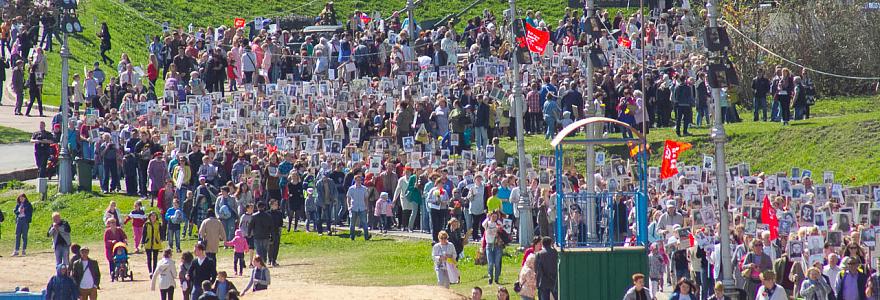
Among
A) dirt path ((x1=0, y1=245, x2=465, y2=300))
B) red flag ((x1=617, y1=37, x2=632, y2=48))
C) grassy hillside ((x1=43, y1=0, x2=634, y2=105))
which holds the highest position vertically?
grassy hillside ((x1=43, y1=0, x2=634, y2=105))

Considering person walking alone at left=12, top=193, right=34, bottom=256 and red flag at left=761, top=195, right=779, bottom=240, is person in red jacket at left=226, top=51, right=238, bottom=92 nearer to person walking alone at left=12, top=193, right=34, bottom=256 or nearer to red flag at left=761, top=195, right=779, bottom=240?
person walking alone at left=12, top=193, right=34, bottom=256

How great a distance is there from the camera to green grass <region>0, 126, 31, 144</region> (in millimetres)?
52094

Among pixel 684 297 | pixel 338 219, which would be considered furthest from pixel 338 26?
pixel 684 297

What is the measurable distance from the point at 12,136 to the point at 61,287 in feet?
77.0

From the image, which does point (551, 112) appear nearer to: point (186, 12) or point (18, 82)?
point (18, 82)

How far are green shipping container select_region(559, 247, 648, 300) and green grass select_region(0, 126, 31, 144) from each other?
89.6 feet

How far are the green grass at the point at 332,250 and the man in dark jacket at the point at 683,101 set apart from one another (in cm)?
920

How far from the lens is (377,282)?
33500mm

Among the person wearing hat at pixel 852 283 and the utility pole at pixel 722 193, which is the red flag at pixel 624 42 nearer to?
the utility pole at pixel 722 193

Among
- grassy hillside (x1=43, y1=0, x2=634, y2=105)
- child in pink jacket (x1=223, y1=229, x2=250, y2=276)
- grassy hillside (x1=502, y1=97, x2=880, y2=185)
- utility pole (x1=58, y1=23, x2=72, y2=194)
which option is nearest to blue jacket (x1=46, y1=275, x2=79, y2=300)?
child in pink jacket (x1=223, y1=229, x2=250, y2=276)

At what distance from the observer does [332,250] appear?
38094 millimetres

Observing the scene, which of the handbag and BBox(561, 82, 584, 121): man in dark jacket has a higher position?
BBox(561, 82, 584, 121): man in dark jacket

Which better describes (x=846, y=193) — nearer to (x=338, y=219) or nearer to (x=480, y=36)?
(x=338, y=219)

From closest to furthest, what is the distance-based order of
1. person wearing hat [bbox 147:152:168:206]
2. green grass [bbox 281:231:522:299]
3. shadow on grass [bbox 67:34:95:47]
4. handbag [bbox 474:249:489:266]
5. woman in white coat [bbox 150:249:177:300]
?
woman in white coat [bbox 150:249:177:300]
green grass [bbox 281:231:522:299]
handbag [bbox 474:249:489:266]
person wearing hat [bbox 147:152:168:206]
shadow on grass [bbox 67:34:95:47]
